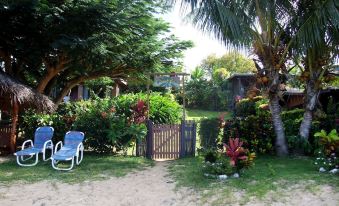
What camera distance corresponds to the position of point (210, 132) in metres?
11.6

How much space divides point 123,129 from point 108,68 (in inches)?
154

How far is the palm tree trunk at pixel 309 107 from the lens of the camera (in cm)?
1008

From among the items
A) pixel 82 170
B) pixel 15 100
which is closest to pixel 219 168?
pixel 82 170

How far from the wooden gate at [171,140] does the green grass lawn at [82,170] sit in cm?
57

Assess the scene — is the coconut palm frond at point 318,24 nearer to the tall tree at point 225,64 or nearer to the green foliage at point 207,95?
the green foliage at point 207,95

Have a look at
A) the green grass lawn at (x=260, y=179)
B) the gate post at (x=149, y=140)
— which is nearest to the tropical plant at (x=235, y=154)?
the green grass lawn at (x=260, y=179)

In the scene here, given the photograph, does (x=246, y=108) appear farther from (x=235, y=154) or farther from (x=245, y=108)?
(x=235, y=154)

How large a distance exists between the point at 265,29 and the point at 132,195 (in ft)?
18.4

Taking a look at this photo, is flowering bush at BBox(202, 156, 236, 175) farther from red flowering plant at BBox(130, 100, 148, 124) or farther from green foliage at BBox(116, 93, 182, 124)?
green foliage at BBox(116, 93, 182, 124)

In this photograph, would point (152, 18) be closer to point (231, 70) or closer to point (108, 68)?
point (108, 68)

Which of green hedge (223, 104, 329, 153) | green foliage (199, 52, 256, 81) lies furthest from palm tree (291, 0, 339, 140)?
green foliage (199, 52, 256, 81)

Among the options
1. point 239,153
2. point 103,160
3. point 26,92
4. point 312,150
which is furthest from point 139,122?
point 312,150

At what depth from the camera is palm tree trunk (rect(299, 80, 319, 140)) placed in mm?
10078

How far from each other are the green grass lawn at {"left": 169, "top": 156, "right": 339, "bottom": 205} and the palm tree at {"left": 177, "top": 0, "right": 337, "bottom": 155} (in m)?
1.88
